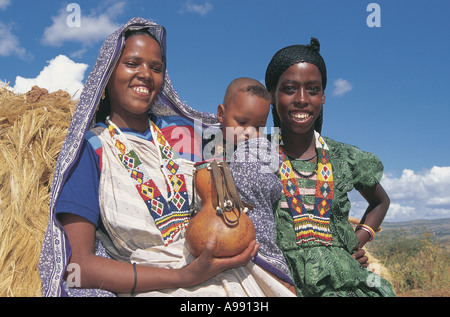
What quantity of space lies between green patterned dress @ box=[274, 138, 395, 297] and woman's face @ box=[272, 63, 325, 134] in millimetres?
314

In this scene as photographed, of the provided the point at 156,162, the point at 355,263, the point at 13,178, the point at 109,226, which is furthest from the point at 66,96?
the point at 355,263

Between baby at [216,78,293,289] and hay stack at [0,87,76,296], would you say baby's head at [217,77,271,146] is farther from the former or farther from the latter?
hay stack at [0,87,76,296]

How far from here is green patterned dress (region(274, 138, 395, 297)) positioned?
2.68m

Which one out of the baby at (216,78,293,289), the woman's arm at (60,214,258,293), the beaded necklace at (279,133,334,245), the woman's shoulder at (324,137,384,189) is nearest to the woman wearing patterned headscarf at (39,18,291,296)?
the woman's arm at (60,214,258,293)

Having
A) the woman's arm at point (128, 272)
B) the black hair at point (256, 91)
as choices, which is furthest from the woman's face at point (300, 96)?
the woman's arm at point (128, 272)

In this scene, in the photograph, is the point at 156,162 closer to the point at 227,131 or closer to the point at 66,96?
the point at 227,131

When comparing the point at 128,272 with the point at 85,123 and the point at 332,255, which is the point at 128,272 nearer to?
the point at 85,123

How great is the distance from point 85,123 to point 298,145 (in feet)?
5.14

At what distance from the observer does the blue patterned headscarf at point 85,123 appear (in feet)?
7.46

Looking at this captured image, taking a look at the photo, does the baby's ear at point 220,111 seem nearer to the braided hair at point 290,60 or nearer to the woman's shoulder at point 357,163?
the braided hair at point 290,60

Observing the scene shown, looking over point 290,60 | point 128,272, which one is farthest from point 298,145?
point 128,272

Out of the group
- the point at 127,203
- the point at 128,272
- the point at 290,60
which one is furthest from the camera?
the point at 290,60

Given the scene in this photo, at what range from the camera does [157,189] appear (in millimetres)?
2605

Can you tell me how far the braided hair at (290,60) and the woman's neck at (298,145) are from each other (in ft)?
0.57
